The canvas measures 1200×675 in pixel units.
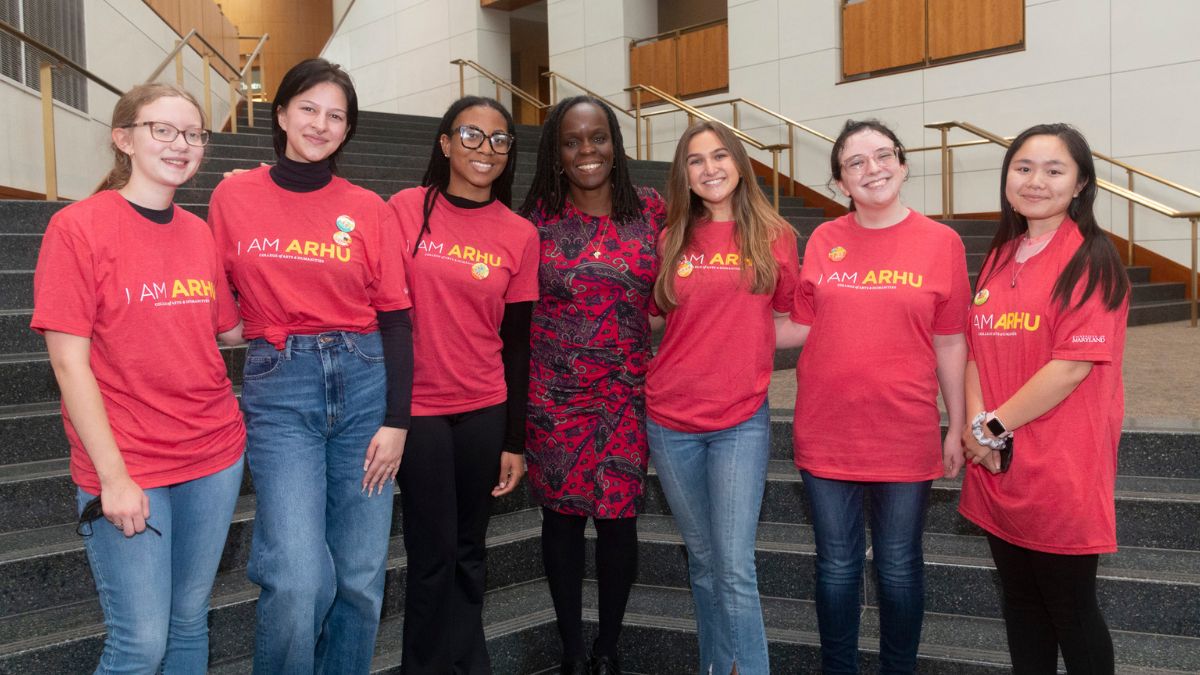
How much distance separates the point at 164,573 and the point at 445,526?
0.63 metres

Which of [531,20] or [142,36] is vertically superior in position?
[531,20]

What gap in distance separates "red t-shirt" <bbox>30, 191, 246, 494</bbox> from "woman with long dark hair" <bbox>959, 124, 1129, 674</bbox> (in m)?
1.60

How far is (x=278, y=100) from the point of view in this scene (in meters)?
1.90

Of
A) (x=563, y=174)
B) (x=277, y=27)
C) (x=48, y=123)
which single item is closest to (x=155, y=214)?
(x=563, y=174)

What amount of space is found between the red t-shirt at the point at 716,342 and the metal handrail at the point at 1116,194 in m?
4.57

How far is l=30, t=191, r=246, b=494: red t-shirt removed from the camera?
5.01 feet

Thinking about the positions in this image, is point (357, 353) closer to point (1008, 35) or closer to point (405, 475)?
point (405, 475)

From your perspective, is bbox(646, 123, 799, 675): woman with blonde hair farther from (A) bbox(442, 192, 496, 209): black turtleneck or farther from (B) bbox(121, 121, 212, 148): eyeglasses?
(B) bbox(121, 121, 212, 148): eyeglasses

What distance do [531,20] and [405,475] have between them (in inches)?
519

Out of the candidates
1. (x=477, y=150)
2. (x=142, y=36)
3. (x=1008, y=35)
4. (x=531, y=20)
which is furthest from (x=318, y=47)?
(x=477, y=150)

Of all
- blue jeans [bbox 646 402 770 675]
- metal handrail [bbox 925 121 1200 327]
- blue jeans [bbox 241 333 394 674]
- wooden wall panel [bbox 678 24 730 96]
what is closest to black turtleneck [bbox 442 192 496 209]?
blue jeans [bbox 241 333 394 674]

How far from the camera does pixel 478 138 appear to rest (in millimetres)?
2098

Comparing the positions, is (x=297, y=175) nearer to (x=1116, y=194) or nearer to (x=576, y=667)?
(x=576, y=667)

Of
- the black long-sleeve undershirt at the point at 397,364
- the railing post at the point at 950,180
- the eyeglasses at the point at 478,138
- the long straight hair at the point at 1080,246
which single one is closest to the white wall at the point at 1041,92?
the railing post at the point at 950,180
